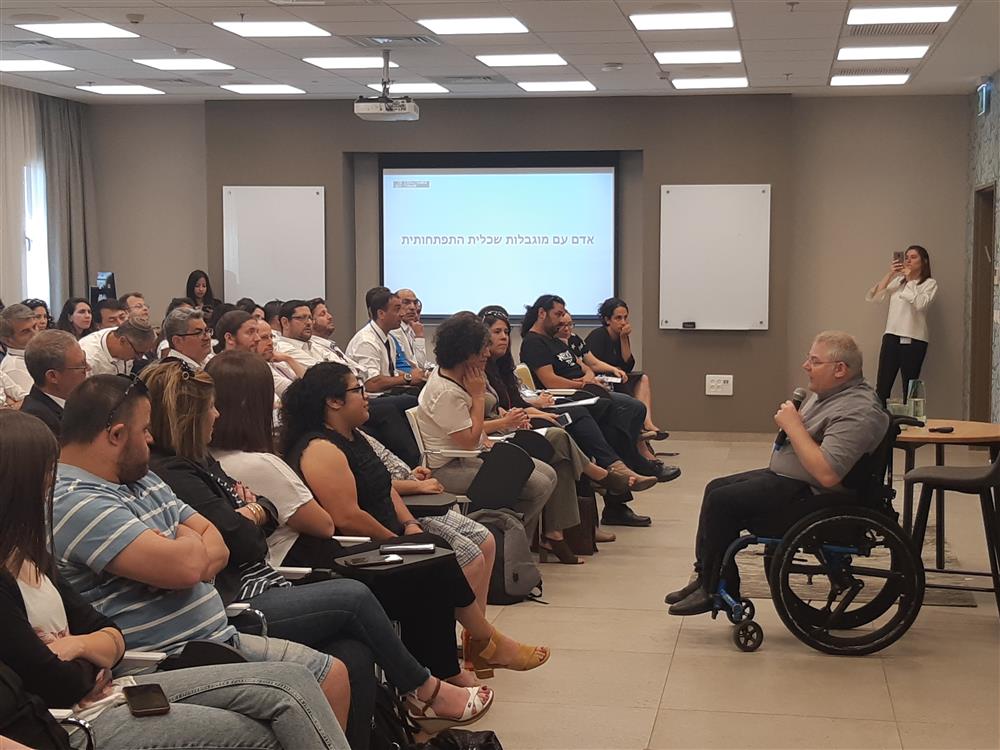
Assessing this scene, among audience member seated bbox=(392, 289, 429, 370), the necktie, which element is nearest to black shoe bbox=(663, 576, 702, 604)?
the necktie

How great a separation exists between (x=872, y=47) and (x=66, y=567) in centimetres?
768

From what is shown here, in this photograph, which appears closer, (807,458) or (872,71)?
(807,458)

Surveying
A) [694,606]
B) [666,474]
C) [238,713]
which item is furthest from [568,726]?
[666,474]

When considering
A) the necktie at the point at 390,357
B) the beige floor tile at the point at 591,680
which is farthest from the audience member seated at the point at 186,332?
the beige floor tile at the point at 591,680

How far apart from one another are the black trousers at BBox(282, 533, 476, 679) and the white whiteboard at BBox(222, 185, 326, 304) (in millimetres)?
8410

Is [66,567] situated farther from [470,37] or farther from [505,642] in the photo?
[470,37]

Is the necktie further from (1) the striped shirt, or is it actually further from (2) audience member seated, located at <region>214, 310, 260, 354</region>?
(1) the striped shirt

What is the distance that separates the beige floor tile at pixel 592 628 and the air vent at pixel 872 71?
612 cm

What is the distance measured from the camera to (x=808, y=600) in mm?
5324

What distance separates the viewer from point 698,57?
359 inches

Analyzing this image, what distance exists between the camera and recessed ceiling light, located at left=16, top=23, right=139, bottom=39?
8.02 metres

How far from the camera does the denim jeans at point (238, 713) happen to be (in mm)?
2277

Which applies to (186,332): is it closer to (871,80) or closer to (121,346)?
(121,346)

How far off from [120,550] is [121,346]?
4494mm
